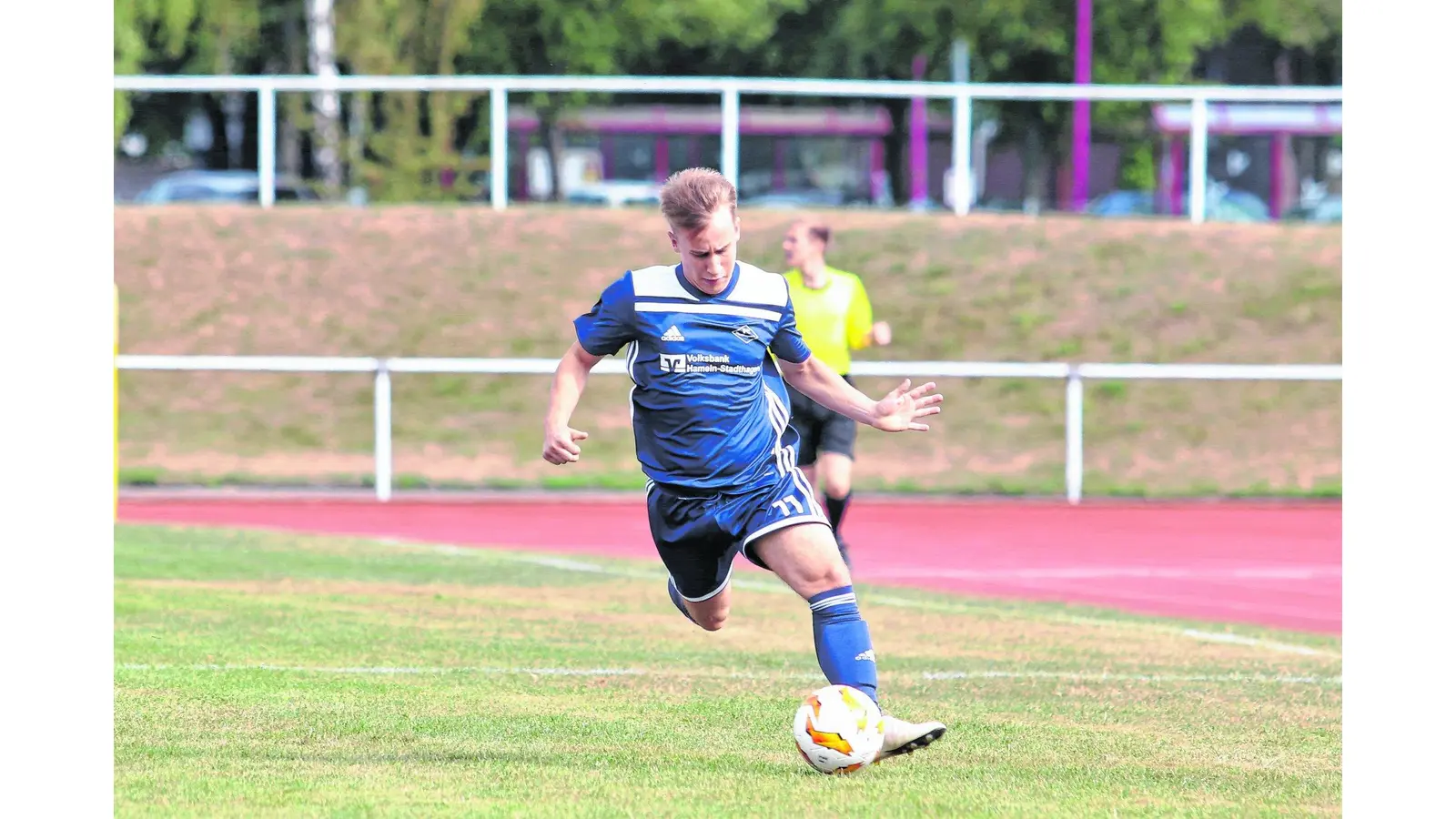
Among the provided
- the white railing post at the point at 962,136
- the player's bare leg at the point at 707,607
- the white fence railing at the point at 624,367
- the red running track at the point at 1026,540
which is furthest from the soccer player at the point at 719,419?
the white railing post at the point at 962,136

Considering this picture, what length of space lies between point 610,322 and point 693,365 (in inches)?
11.3

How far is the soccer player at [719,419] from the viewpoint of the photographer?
6305mm

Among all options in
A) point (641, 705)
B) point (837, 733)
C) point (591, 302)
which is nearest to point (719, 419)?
point (837, 733)

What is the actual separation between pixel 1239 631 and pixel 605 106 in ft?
116

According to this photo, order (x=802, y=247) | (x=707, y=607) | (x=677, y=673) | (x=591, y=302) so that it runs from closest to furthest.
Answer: (x=707, y=607) < (x=677, y=673) < (x=802, y=247) < (x=591, y=302)

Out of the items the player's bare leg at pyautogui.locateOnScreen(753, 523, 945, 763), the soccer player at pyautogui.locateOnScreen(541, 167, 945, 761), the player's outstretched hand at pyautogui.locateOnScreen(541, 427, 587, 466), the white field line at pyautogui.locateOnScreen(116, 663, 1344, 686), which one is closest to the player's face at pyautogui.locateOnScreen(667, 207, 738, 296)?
the soccer player at pyautogui.locateOnScreen(541, 167, 945, 761)

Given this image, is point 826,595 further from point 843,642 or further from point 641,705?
point 641,705

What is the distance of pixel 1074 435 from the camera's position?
742 inches

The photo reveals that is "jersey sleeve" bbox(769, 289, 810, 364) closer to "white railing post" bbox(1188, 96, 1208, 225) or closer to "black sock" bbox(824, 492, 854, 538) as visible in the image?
"black sock" bbox(824, 492, 854, 538)

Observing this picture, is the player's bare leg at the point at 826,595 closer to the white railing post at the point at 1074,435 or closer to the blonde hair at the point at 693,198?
the blonde hair at the point at 693,198

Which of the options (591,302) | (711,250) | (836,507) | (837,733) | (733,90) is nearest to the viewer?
(837,733)

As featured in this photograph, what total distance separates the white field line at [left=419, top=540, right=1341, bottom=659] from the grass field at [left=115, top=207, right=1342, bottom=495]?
228 inches

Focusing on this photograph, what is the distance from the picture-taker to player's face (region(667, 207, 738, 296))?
6.14 meters
